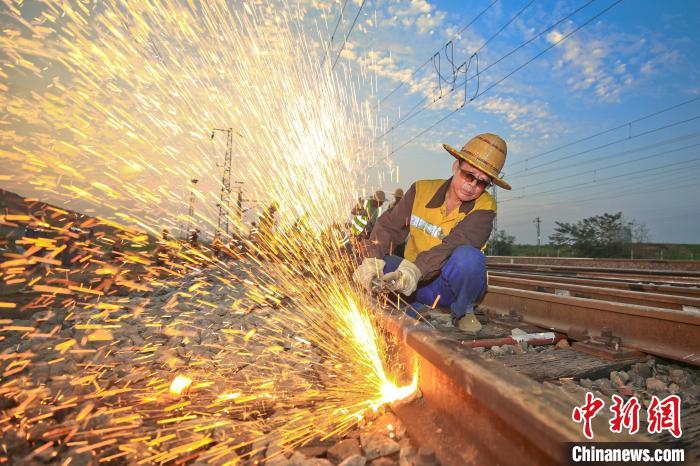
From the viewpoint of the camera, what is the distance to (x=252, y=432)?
1.93m

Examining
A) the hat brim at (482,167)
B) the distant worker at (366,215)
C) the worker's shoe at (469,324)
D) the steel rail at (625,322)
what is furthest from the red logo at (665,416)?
the distant worker at (366,215)

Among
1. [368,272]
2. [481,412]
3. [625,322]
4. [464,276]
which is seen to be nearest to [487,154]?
[464,276]

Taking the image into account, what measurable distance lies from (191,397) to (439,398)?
147 cm

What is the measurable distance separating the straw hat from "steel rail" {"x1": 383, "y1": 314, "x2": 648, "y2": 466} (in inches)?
76.1

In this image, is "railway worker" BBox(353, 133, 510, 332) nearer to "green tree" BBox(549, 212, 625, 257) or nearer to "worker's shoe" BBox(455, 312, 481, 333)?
"worker's shoe" BBox(455, 312, 481, 333)

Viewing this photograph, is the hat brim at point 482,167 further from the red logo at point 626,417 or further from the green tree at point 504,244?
the green tree at point 504,244

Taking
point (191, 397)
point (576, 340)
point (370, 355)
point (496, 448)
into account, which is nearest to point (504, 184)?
point (576, 340)

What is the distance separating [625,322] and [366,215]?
4.64 metres

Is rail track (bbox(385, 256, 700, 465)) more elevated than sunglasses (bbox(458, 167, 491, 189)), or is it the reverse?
sunglasses (bbox(458, 167, 491, 189))

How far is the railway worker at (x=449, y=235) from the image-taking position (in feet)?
11.6

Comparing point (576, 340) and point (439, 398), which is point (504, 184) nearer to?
point (576, 340)

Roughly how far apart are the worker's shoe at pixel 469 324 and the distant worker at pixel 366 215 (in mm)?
2816

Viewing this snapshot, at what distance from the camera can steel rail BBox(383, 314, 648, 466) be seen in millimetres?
1035

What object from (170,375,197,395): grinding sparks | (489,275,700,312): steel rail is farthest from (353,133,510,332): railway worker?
(489,275,700,312): steel rail
